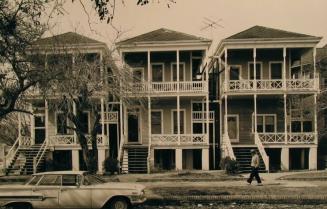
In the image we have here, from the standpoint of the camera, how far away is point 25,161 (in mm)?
31594

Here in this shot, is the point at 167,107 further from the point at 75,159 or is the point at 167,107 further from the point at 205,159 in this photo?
the point at 75,159

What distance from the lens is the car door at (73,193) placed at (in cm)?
1402

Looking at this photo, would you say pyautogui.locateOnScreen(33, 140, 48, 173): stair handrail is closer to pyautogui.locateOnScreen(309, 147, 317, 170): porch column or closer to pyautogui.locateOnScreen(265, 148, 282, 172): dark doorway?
pyautogui.locateOnScreen(265, 148, 282, 172): dark doorway

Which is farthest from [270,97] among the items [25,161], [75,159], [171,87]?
[25,161]

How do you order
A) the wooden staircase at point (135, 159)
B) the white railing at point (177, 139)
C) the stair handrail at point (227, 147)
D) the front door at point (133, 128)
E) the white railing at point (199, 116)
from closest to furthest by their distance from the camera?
the stair handrail at point (227, 147)
the wooden staircase at point (135, 159)
the white railing at point (177, 139)
the white railing at point (199, 116)
the front door at point (133, 128)

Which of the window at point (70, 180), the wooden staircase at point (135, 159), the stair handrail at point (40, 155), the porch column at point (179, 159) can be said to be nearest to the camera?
the window at point (70, 180)

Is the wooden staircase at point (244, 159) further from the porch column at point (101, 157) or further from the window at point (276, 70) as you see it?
the porch column at point (101, 157)

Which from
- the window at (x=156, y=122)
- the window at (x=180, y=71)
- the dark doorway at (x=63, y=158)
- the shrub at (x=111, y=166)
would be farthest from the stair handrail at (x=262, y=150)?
the dark doorway at (x=63, y=158)

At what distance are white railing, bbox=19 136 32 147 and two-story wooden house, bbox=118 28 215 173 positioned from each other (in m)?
6.25

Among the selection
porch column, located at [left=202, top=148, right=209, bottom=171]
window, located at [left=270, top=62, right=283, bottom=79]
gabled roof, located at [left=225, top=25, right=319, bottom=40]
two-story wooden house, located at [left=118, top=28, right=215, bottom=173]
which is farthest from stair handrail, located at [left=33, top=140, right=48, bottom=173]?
window, located at [left=270, top=62, right=283, bottom=79]

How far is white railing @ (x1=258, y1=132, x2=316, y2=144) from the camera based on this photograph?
32.0 meters

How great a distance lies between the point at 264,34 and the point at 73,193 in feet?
74.4

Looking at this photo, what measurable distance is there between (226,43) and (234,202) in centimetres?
1723

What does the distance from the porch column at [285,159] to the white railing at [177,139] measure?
4.86 meters
